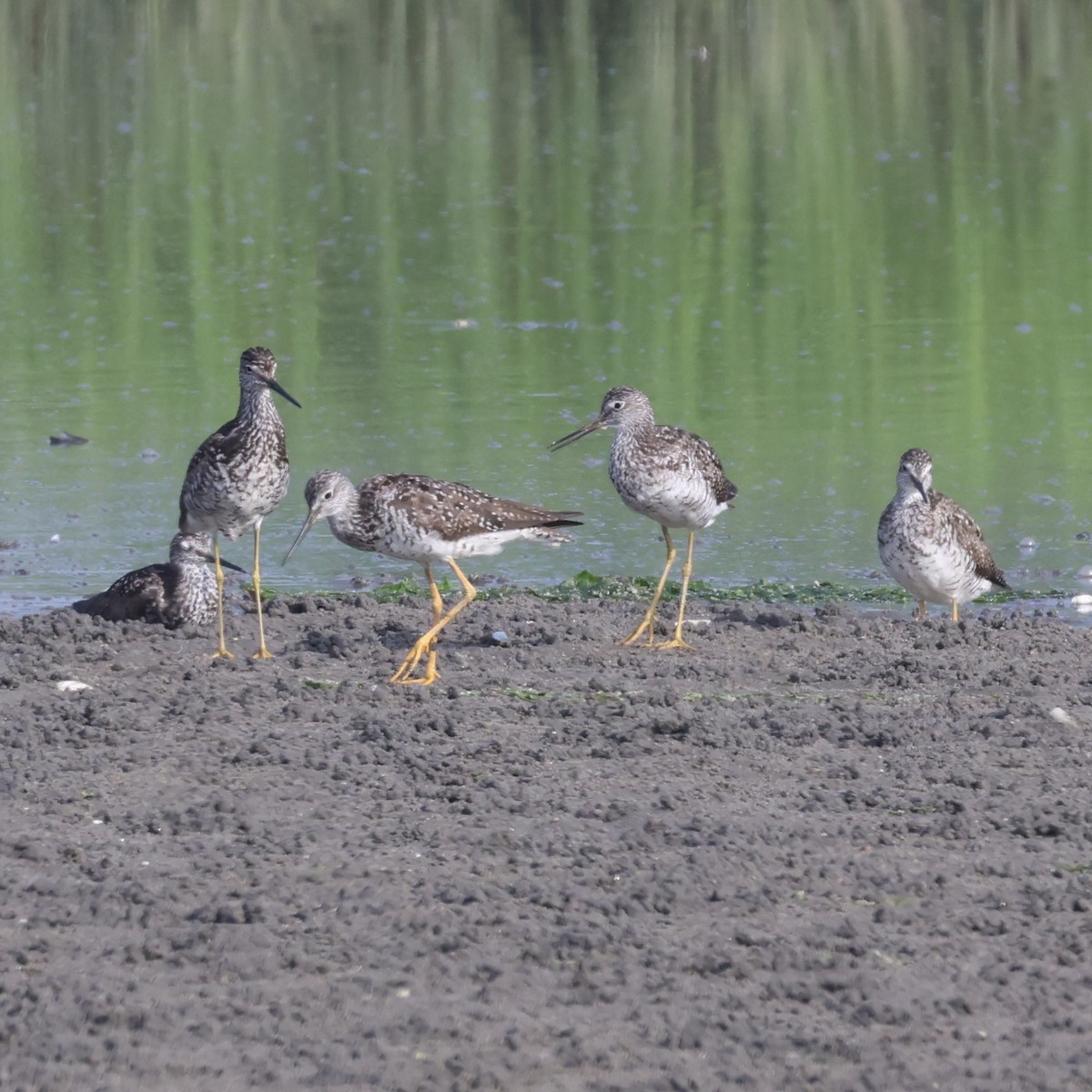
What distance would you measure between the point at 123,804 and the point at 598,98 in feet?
88.1

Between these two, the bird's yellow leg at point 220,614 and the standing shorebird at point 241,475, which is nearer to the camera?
the bird's yellow leg at point 220,614

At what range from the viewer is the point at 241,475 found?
379 inches

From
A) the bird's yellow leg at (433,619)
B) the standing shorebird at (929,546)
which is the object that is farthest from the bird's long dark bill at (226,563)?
the standing shorebird at (929,546)

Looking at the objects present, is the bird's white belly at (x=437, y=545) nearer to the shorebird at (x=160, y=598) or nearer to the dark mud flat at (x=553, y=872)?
the dark mud flat at (x=553, y=872)

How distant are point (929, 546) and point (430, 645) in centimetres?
265

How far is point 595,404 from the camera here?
48.9ft

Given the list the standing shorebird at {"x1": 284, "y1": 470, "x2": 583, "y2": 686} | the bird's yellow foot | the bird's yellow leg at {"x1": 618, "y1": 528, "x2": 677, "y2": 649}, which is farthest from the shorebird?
the bird's yellow leg at {"x1": 618, "y1": 528, "x2": 677, "y2": 649}

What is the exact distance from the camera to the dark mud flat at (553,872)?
15.9ft

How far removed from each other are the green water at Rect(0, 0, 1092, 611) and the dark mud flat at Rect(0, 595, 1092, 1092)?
2.86 m

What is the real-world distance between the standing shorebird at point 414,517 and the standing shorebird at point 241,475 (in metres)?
0.32

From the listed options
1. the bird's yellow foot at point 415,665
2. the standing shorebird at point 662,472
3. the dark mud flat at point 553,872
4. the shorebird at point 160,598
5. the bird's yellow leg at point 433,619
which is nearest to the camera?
the dark mud flat at point 553,872

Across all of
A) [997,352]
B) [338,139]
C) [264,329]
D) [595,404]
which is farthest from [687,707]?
[338,139]

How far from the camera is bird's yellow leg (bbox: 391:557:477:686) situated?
8.68 meters

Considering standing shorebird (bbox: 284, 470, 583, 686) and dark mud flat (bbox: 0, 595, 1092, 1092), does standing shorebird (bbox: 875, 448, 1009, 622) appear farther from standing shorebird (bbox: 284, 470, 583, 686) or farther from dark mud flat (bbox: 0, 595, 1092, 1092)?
standing shorebird (bbox: 284, 470, 583, 686)
